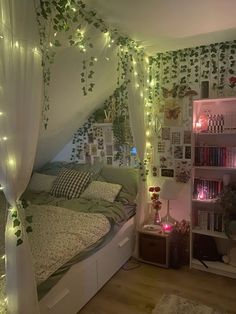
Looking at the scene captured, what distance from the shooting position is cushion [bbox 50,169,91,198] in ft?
10.3

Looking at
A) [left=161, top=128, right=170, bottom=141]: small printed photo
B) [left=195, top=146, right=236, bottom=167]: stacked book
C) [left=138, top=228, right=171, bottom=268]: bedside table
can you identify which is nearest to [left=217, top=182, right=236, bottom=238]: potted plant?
[left=195, top=146, right=236, bottom=167]: stacked book

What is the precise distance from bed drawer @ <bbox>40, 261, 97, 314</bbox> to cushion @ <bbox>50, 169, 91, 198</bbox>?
1008 mm

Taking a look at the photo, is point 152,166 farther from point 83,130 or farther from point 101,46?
point 101,46

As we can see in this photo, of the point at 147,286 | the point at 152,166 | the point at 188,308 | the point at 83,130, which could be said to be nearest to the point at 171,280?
the point at 147,286

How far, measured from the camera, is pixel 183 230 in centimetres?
301

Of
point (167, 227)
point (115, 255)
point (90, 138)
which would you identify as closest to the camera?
point (115, 255)

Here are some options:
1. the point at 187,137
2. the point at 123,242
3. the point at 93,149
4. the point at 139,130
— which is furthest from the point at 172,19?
the point at 123,242

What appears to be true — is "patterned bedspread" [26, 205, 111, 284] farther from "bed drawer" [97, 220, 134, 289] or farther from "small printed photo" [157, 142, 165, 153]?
"small printed photo" [157, 142, 165, 153]

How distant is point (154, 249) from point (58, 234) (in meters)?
1.20

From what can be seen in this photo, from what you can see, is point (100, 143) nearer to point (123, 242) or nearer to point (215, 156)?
point (123, 242)

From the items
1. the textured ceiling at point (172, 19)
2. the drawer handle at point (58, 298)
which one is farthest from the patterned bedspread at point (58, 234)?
the textured ceiling at point (172, 19)

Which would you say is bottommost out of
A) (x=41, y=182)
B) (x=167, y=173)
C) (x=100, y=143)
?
(x=41, y=182)

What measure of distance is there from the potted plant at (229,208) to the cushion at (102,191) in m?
1.13

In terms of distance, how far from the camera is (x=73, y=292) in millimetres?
2062
